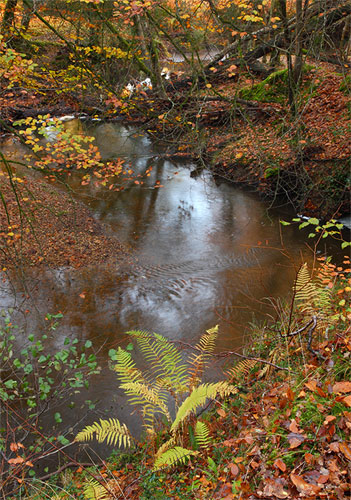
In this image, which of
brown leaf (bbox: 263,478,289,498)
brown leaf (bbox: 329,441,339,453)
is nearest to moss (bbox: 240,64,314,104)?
brown leaf (bbox: 329,441,339,453)

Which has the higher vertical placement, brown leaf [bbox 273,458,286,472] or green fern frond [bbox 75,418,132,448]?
brown leaf [bbox 273,458,286,472]

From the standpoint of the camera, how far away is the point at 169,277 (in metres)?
8.24

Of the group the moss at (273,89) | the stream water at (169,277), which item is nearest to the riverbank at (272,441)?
the stream water at (169,277)

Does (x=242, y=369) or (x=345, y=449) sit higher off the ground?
(x=345, y=449)

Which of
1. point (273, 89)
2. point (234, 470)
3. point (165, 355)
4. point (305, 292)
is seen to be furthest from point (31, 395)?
point (273, 89)

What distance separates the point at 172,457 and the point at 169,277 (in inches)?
204

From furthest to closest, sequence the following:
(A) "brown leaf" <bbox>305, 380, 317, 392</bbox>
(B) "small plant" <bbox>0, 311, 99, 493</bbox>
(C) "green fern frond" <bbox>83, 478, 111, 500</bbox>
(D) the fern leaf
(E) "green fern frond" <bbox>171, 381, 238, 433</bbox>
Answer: (D) the fern leaf → (B) "small plant" <bbox>0, 311, 99, 493</bbox> → (E) "green fern frond" <bbox>171, 381, 238, 433</bbox> → (C) "green fern frond" <bbox>83, 478, 111, 500</bbox> → (A) "brown leaf" <bbox>305, 380, 317, 392</bbox>

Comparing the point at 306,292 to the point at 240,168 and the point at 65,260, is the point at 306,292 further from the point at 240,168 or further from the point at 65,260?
the point at 240,168

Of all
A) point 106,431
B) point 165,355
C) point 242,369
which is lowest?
point 106,431

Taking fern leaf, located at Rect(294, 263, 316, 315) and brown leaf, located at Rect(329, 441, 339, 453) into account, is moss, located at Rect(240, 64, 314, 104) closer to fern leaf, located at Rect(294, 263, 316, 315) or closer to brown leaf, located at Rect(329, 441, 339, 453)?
fern leaf, located at Rect(294, 263, 316, 315)

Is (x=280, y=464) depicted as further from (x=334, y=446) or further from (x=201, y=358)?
(x=201, y=358)

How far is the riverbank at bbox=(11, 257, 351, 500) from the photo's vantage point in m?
2.34

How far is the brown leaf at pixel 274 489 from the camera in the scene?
225cm

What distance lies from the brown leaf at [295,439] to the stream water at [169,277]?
2892mm
